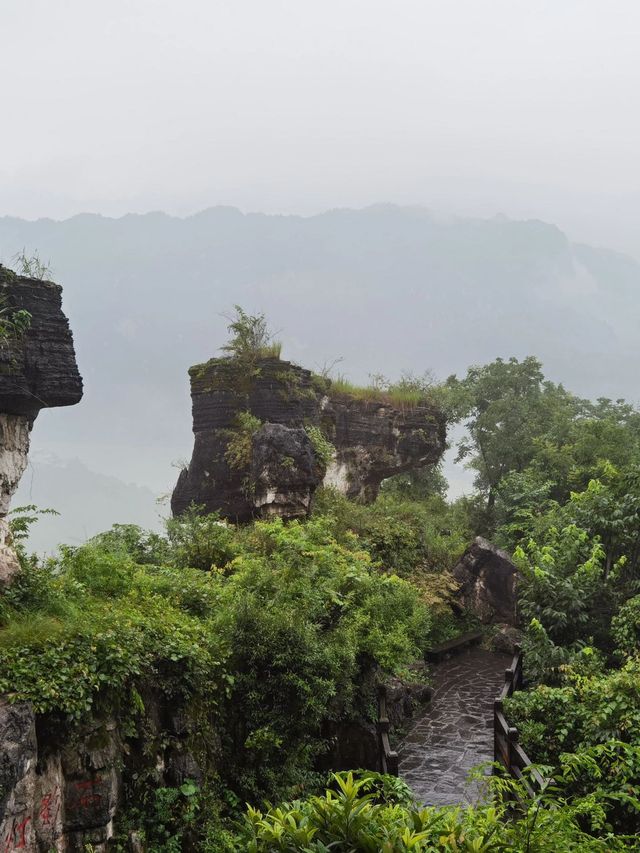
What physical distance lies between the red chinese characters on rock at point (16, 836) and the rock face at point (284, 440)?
1202cm

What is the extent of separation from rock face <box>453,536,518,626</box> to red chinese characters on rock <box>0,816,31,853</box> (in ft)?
50.7

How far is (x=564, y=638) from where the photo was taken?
1333 centimetres

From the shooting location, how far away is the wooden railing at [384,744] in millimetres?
9484

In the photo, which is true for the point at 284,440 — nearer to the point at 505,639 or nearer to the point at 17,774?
the point at 505,639

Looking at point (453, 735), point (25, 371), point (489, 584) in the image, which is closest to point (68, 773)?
point (25, 371)

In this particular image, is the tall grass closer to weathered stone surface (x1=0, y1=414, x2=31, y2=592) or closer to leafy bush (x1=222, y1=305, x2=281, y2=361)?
leafy bush (x1=222, y1=305, x2=281, y2=361)

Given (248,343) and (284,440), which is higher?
(248,343)

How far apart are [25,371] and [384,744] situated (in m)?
7.50

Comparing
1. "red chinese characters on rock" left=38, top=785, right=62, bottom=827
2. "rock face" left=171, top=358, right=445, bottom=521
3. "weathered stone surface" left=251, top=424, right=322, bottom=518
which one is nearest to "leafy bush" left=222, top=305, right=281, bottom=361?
"rock face" left=171, top=358, right=445, bottom=521

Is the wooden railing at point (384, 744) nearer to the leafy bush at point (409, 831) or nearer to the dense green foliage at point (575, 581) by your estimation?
the dense green foliage at point (575, 581)

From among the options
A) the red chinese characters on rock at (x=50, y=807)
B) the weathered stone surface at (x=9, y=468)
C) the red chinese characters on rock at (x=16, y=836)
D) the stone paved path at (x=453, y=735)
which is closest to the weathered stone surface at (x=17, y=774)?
the red chinese characters on rock at (x=16, y=836)

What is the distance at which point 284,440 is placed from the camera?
1841cm

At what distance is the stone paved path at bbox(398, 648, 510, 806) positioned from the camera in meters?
11.0

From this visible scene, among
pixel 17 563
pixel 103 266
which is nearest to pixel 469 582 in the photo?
pixel 17 563
